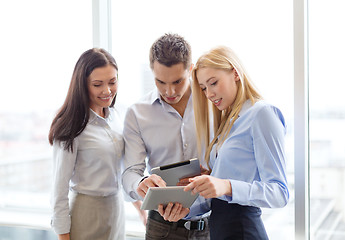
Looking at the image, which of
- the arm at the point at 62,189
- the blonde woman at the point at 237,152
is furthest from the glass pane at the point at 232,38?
the arm at the point at 62,189

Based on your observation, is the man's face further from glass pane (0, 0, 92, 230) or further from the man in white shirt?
glass pane (0, 0, 92, 230)

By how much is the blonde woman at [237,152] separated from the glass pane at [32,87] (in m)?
1.43

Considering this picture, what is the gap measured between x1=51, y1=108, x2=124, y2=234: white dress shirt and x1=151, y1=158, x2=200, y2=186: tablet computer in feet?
1.25

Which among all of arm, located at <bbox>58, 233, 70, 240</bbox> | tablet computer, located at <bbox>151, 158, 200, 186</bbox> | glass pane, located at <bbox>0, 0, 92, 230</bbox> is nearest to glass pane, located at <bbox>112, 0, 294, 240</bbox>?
glass pane, located at <bbox>0, 0, 92, 230</bbox>

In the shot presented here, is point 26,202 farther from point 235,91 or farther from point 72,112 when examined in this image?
point 235,91

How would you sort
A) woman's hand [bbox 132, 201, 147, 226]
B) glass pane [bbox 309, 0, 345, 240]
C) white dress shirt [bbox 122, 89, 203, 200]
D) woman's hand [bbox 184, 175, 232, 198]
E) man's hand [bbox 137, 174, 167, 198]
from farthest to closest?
woman's hand [bbox 132, 201, 147, 226] → glass pane [bbox 309, 0, 345, 240] → white dress shirt [bbox 122, 89, 203, 200] → man's hand [bbox 137, 174, 167, 198] → woman's hand [bbox 184, 175, 232, 198]

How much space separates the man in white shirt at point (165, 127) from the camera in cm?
177

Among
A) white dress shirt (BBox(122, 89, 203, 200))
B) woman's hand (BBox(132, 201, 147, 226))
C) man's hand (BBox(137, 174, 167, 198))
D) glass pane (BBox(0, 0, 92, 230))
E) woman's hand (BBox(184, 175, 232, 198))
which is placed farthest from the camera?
glass pane (BBox(0, 0, 92, 230))

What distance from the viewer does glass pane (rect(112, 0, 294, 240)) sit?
2186mm

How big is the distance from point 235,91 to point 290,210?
3.22 feet

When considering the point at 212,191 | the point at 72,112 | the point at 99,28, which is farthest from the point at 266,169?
the point at 99,28

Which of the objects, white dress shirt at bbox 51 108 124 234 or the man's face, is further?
white dress shirt at bbox 51 108 124 234

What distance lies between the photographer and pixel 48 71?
2.88 m

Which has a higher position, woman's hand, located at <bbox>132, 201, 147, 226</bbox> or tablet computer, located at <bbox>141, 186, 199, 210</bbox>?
tablet computer, located at <bbox>141, 186, 199, 210</bbox>
